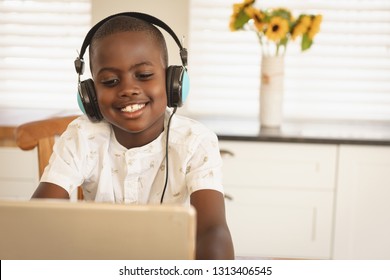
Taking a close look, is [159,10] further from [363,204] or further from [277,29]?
[363,204]

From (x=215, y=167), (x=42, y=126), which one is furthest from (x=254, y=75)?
(x=215, y=167)

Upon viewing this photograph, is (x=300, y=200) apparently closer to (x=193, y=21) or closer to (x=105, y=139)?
(x=193, y=21)

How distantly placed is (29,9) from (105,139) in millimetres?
1636

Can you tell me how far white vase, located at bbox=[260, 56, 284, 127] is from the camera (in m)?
2.15

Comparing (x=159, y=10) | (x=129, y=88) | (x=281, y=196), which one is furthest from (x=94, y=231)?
(x=159, y=10)

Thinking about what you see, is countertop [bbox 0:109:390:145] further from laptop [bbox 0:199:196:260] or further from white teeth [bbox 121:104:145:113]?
laptop [bbox 0:199:196:260]

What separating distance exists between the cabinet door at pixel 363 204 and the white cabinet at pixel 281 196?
4cm

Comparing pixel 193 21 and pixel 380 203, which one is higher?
pixel 193 21

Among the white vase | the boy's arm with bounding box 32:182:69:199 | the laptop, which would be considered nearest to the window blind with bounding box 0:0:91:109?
the white vase

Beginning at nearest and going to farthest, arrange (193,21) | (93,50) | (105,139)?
(93,50) < (105,139) < (193,21)

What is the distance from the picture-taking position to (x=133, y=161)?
3.46 feet

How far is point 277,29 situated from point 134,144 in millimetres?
1173

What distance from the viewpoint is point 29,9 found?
8.09ft

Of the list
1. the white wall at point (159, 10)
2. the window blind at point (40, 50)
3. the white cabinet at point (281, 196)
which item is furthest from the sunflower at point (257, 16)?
the window blind at point (40, 50)
